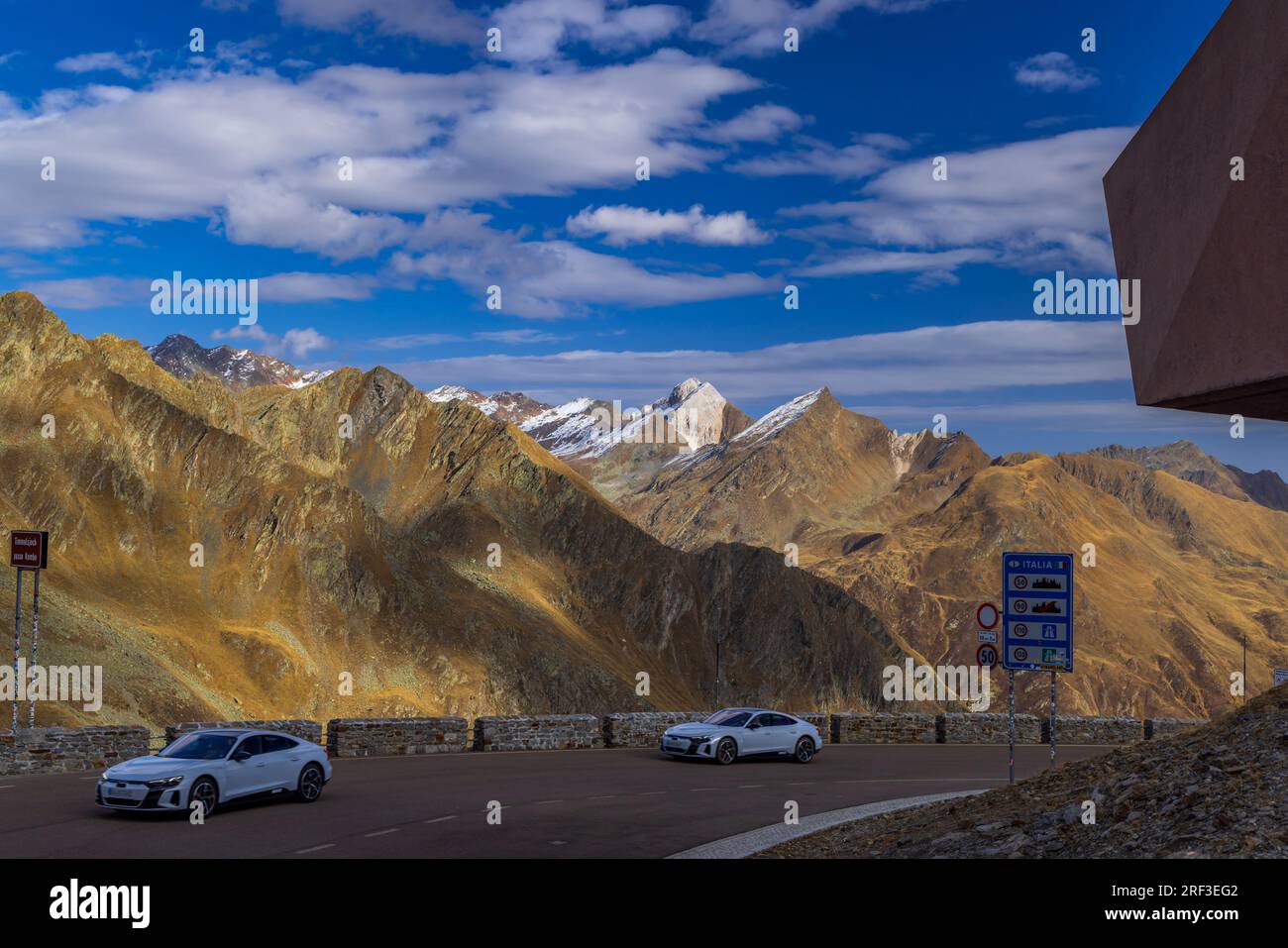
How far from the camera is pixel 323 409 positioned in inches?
4675

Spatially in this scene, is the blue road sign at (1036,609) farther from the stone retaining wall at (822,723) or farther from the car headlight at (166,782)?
the car headlight at (166,782)

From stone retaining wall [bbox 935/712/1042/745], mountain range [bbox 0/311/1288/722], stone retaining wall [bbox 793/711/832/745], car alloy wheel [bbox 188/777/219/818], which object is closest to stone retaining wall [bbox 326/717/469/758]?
car alloy wheel [bbox 188/777/219/818]

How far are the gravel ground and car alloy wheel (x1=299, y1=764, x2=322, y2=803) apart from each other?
8.15 meters

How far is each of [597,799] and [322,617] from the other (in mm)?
59396

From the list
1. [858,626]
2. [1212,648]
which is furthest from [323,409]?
[1212,648]

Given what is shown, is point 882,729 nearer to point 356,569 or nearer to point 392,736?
point 392,736

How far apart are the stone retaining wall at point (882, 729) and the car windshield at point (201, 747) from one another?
20629 mm

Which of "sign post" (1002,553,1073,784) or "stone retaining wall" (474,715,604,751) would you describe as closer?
"sign post" (1002,553,1073,784)

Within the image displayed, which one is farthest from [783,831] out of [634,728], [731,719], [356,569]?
[356,569]

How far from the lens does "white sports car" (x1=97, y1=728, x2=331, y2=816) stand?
1633 centimetres

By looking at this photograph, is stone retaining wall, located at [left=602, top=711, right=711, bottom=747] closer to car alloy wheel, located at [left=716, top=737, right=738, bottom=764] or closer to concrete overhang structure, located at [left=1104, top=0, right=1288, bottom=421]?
car alloy wheel, located at [left=716, top=737, right=738, bottom=764]

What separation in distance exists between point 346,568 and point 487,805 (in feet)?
211

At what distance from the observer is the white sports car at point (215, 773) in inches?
643
